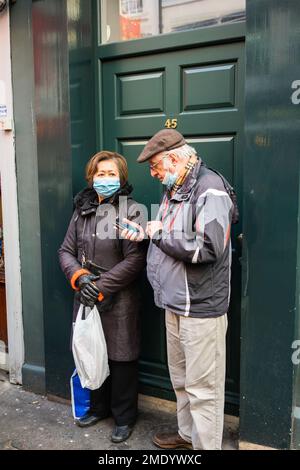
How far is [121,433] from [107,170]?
5.60ft

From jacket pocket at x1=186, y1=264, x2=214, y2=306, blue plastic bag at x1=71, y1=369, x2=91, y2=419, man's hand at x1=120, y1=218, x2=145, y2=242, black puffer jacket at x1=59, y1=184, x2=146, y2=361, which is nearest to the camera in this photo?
jacket pocket at x1=186, y1=264, x2=214, y2=306

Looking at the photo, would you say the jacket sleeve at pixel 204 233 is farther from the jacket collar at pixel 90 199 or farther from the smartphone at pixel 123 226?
the jacket collar at pixel 90 199

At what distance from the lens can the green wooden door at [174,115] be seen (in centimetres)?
286

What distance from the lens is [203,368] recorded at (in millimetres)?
2502

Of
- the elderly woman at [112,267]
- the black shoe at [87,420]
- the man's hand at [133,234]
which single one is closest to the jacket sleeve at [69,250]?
the elderly woman at [112,267]

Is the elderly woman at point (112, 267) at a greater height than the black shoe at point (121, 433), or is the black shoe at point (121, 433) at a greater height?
the elderly woman at point (112, 267)

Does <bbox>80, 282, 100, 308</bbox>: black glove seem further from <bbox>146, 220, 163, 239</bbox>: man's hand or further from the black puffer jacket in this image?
<bbox>146, 220, 163, 239</bbox>: man's hand

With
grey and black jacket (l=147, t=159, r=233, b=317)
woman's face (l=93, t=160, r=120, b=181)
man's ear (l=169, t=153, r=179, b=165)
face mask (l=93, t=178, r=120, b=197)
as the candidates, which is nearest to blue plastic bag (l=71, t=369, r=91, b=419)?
grey and black jacket (l=147, t=159, r=233, b=317)

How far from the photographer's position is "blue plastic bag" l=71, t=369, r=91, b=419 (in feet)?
10.4

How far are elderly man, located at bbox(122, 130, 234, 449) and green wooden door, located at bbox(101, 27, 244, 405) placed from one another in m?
0.48

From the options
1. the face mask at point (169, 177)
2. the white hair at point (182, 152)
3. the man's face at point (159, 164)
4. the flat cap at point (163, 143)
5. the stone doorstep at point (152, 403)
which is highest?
the flat cap at point (163, 143)

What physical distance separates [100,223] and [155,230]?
0.56 meters

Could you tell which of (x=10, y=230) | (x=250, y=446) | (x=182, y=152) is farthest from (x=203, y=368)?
(x=10, y=230)

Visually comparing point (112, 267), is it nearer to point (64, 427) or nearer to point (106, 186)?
point (106, 186)
